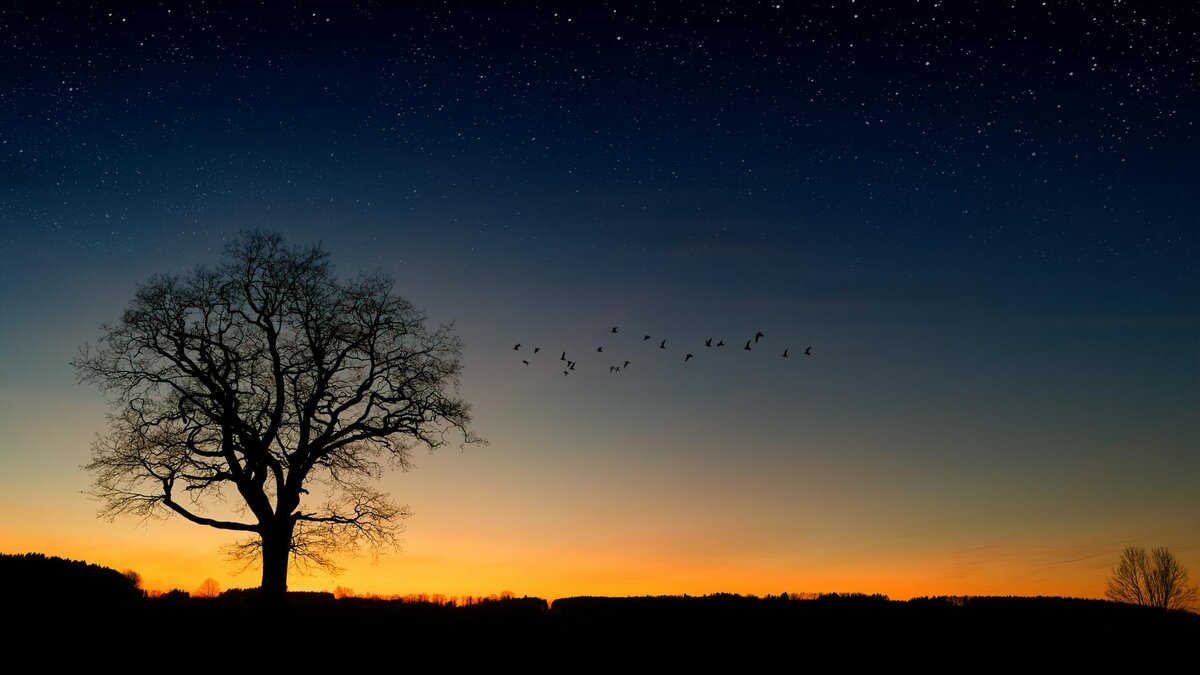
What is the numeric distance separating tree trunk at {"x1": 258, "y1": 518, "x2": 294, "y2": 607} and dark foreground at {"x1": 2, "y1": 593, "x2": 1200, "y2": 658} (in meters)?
0.66

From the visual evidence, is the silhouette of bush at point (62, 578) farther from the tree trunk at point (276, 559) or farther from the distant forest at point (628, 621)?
the tree trunk at point (276, 559)

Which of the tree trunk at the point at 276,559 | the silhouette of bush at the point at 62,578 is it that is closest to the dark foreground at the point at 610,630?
the tree trunk at the point at 276,559

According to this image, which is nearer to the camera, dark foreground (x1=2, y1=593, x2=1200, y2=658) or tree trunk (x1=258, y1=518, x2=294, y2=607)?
dark foreground (x1=2, y1=593, x2=1200, y2=658)

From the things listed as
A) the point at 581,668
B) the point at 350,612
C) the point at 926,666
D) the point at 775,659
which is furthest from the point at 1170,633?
the point at 350,612

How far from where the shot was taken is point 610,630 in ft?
68.5

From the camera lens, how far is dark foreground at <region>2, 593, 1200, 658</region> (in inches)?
675

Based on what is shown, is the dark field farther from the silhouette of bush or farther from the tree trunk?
the silhouette of bush

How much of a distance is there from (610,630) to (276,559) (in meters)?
10.3

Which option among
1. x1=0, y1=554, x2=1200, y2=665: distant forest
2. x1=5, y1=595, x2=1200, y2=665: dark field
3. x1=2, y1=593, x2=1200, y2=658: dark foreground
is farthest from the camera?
x1=0, y1=554, x2=1200, y2=665: distant forest

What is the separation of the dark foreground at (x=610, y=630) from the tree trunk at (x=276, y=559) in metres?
0.66

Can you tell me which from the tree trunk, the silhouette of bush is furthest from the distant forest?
the tree trunk

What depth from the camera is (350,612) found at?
2266cm

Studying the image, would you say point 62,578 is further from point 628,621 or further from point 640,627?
point 640,627

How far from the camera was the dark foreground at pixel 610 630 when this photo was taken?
17141mm
